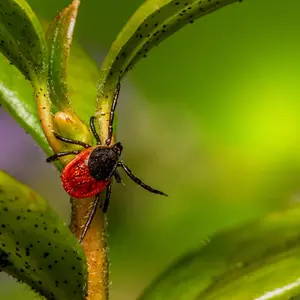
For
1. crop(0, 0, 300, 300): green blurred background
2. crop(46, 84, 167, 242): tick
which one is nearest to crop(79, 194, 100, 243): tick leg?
crop(46, 84, 167, 242): tick

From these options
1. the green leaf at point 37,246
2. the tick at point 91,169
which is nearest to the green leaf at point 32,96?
the tick at point 91,169

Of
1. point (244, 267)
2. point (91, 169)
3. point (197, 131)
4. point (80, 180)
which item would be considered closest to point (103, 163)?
point (91, 169)

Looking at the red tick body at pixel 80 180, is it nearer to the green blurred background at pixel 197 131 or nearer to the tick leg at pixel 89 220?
the tick leg at pixel 89 220

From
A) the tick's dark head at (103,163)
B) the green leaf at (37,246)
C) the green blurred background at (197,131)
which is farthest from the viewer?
the green blurred background at (197,131)

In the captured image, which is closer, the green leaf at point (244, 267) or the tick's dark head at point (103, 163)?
the green leaf at point (244, 267)

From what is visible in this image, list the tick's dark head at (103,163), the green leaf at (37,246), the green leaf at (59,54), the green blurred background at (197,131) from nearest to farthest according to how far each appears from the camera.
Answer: the green leaf at (37,246)
the green leaf at (59,54)
the tick's dark head at (103,163)
the green blurred background at (197,131)

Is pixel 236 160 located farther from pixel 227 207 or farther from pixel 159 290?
pixel 159 290

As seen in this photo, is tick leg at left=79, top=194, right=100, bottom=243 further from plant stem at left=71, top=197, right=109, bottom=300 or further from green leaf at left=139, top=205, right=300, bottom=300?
green leaf at left=139, top=205, right=300, bottom=300
